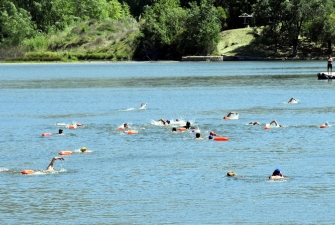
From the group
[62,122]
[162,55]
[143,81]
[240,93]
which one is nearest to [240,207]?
[62,122]

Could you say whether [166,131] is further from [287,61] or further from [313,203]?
[287,61]

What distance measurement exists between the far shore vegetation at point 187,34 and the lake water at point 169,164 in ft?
285

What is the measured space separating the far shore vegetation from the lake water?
87.0 metres

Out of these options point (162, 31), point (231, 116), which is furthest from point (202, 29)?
point (231, 116)

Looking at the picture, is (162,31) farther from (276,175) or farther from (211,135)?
(276,175)

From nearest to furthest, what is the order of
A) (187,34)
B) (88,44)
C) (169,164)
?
(169,164)
(187,34)
(88,44)

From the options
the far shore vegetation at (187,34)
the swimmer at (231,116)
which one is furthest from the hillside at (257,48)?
the swimmer at (231,116)

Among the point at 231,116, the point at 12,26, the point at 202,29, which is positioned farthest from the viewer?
the point at 12,26

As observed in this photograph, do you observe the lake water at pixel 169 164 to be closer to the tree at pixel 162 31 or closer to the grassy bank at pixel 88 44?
the tree at pixel 162 31

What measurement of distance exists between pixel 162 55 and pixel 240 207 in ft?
510

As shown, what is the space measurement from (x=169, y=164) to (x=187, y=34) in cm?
13785

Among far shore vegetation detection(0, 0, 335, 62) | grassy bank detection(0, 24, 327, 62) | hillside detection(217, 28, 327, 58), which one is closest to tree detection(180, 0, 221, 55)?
far shore vegetation detection(0, 0, 335, 62)

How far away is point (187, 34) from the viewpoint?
176 m

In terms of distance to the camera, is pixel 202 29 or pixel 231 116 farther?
pixel 202 29
